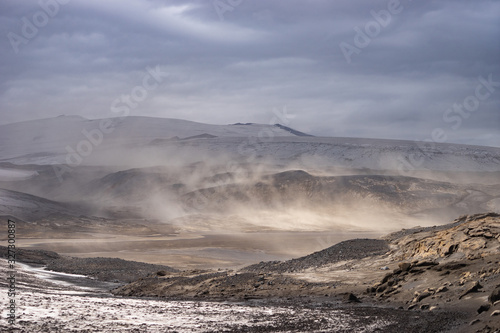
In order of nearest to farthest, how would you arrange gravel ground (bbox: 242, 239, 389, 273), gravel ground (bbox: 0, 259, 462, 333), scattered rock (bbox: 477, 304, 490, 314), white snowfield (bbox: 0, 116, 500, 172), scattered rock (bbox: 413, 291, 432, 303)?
gravel ground (bbox: 0, 259, 462, 333), scattered rock (bbox: 477, 304, 490, 314), scattered rock (bbox: 413, 291, 432, 303), gravel ground (bbox: 242, 239, 389, 273), white snowfield (bbox: 0, 116, 500, 172)

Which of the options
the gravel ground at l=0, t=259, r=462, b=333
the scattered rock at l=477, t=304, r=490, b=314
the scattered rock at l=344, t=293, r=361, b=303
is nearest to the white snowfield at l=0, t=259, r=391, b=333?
the gravel ground at l=0, t=259, r=462, b=333

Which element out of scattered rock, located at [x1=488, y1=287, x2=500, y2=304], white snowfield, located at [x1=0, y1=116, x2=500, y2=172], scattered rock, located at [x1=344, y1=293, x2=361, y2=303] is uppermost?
white snowfield, located at [x1=0, y1=116, x2=500, y2=172]

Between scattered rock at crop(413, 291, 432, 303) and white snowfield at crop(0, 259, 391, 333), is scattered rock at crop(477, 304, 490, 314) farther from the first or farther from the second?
scattered rock at crop(413, 291, 432, 303)

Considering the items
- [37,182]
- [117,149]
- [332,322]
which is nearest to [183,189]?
[37,182]

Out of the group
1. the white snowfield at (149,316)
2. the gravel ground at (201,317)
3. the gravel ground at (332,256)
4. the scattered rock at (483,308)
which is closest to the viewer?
the white snowfield at (149,316)

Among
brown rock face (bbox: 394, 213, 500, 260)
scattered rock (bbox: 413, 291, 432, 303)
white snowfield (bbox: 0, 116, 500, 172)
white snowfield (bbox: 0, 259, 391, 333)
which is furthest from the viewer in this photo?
white snowfield (bbox: 0, 116, 500, 172)

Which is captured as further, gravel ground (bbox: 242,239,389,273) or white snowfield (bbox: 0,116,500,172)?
white snowfield (bbox: 0,116,500,172)

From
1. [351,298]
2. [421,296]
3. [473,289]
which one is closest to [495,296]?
[473,289]

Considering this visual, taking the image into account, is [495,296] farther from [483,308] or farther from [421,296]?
[421,296]

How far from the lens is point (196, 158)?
6486 inches

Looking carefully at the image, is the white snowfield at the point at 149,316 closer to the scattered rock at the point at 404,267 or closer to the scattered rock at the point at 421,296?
the scattered rock at the point at 421,296

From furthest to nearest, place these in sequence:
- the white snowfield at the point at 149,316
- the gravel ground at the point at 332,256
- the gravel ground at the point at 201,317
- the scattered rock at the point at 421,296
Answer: the gravel ground at the point at 332,256 → the scattered rock at the point at 421,296 → the gravel ground at the point at 201,317 → the white snowfield at the point at 149,316

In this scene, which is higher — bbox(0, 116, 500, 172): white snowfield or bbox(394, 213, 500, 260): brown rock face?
bbox(0, 116, 500, 172): white snowfield

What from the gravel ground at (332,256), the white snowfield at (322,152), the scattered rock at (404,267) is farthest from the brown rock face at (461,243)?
the white snowfield at (322,152)
